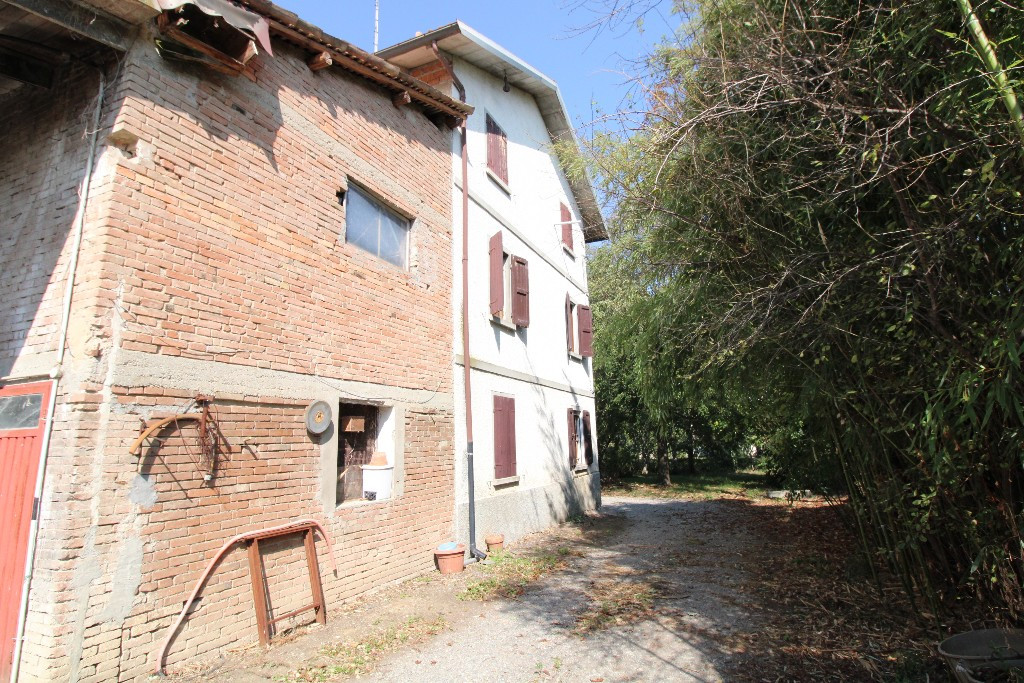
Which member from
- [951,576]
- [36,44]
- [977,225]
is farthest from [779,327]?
[36,44]

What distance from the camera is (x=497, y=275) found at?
9.48m

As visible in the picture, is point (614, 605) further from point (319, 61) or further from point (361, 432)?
point (319, 61)

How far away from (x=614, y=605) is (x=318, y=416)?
3.67 meters

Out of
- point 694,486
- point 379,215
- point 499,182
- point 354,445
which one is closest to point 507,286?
point 499,182

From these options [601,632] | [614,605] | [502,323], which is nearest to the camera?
[601,632]

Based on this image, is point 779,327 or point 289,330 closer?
point 779,327

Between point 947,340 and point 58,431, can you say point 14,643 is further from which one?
point 947,340

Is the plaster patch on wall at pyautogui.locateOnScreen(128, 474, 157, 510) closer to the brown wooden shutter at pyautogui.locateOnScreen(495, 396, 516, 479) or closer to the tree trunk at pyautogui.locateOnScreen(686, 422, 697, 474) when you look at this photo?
the brown wooden shutter at pyautogui.locateOnScreen(495, 396, 516, 479)

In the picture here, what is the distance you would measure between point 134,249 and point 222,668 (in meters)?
3.23

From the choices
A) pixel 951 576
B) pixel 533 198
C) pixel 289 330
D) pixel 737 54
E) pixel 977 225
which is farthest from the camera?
pixel 533 198

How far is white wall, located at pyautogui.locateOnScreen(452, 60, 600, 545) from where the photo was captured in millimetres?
8742

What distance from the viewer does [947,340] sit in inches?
133

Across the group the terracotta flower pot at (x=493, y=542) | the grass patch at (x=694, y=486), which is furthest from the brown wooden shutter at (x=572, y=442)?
the grass patch at (x=694, y=486)

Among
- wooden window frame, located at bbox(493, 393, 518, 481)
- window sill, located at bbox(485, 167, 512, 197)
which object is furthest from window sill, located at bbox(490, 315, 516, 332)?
window sill, located at bbox(485, 167, 512, 197)
